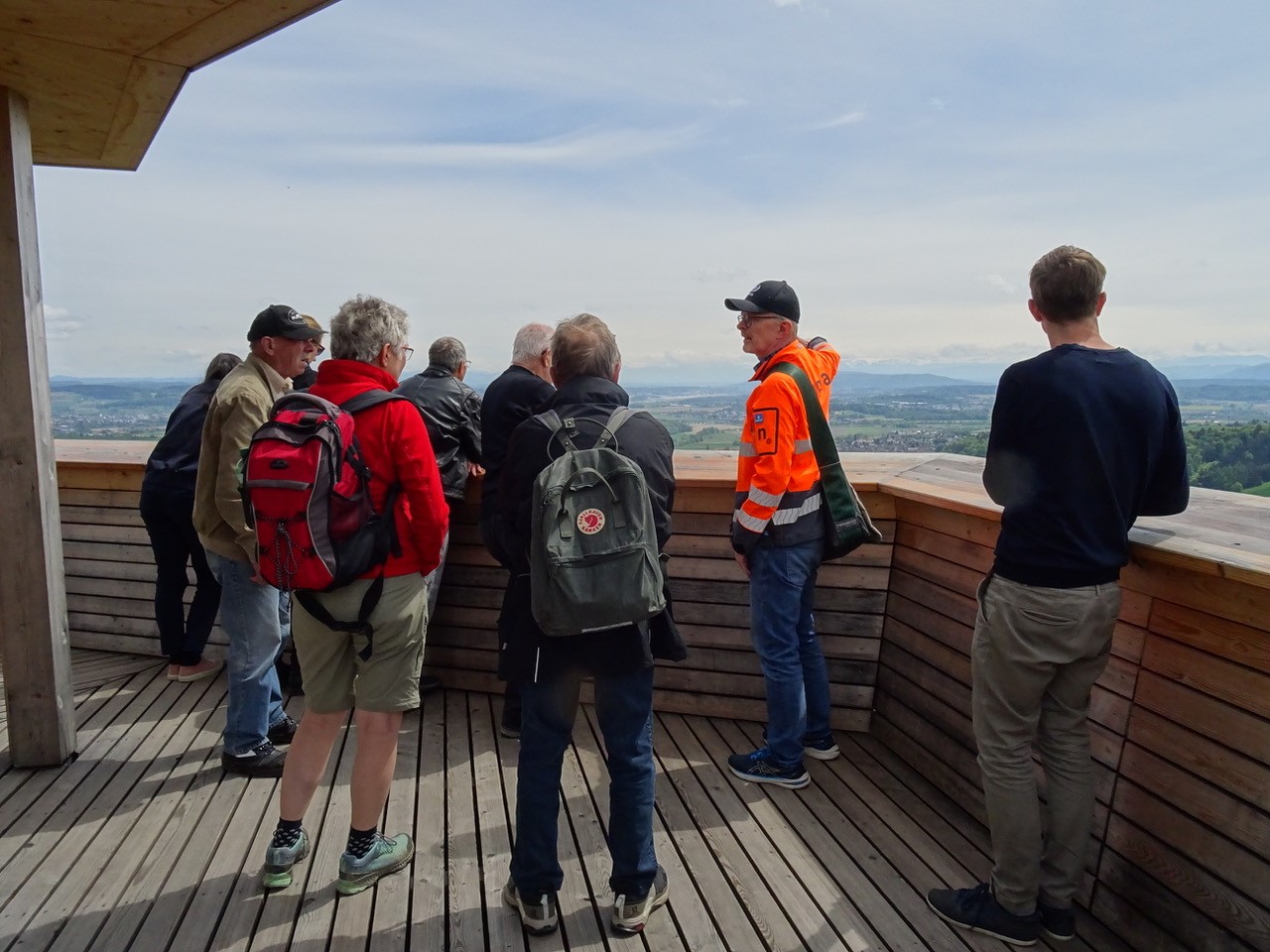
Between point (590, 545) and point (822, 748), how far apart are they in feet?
6.10

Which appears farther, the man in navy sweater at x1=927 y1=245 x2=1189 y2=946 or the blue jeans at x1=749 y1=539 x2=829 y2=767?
the blue jeans at x1=749 y1=539 x2=829 y2=767

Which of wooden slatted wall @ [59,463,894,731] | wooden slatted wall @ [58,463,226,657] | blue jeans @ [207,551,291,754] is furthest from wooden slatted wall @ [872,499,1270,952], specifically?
wooden slatted wall @ [58,463,226,657]

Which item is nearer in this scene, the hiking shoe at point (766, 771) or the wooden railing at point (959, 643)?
the wooden railing at point (959, 643)

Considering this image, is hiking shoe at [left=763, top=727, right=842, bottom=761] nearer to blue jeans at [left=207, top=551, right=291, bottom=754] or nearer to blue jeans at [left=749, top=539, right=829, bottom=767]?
blue jeans at [left=749, top=539, right=829, bottom=767]

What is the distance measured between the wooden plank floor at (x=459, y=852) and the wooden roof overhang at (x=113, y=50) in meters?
2.41

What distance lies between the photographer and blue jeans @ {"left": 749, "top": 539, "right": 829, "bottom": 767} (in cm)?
300

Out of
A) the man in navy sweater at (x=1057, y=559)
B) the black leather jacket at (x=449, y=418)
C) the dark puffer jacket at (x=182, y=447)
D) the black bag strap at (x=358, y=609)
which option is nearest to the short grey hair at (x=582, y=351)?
the black bag strap at (x=358, y=609)

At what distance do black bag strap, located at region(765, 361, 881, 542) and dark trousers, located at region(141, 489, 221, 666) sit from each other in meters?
2.69

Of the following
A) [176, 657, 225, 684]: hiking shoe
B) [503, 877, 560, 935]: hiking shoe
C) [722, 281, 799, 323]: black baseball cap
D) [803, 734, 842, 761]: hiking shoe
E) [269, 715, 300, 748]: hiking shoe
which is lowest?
[176, 657, 225, 684]: hiking shoe

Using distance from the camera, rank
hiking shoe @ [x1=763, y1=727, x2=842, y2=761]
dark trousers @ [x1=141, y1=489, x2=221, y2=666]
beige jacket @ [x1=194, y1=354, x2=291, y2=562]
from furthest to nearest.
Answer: dark trousers @ [x1=141, y1=489, x2=221, y2=666]
hiking shoe @ [x1=763, y1=727, x2=842, y2=761]
beige jacket @ [x1=194, y1=354, x2=291, y2=562]

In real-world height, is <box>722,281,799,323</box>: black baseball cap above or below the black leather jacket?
above

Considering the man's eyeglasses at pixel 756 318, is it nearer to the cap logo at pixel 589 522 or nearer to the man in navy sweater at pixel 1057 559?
the man in navy sweater at pixel 1057 559

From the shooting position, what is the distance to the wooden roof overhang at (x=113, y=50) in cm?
243

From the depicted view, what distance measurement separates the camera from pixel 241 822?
277 cm
